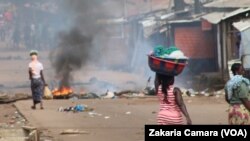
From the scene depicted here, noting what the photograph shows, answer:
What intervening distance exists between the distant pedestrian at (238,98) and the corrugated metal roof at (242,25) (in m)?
12.4

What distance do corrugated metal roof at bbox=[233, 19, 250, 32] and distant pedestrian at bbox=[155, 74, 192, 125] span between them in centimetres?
1342

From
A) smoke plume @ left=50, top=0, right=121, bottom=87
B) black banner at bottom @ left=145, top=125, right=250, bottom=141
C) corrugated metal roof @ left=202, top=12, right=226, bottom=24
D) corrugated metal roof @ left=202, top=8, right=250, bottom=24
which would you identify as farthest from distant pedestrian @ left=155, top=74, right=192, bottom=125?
corrugated metal roof @ left=202, top=12, right=226, bottom=24

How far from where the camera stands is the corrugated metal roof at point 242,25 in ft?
68.6

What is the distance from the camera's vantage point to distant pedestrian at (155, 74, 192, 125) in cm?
772

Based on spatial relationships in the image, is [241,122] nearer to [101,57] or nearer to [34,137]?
[34,137]

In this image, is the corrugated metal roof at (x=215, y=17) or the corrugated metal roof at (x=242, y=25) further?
the corrugated metal roof at (x=215, y=17)

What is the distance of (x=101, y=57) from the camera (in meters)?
37.8

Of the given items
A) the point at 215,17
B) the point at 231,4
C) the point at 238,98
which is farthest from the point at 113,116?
the point at 231,4

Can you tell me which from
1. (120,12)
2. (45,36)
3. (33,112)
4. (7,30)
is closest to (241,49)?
(33,112)

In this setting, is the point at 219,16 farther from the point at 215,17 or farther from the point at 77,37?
the point at 77,37

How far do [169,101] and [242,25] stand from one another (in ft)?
47.0

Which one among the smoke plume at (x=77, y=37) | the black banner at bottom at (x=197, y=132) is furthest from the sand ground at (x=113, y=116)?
the black banner at bottom at (x=197, y=132)

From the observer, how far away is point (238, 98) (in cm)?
853

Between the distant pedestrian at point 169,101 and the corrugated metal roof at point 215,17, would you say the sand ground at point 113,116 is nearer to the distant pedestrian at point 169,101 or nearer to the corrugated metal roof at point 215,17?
the distant pedestrian at point 169,101
